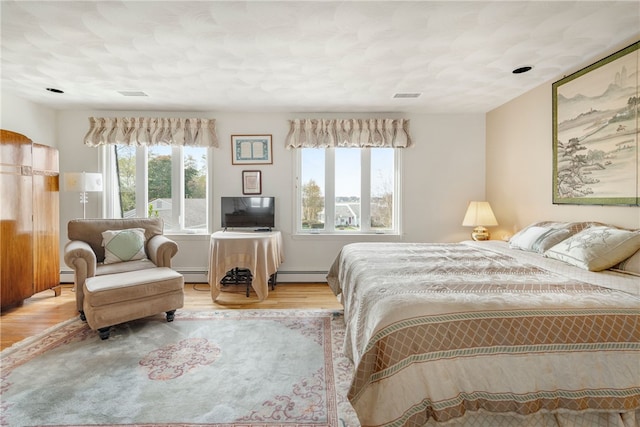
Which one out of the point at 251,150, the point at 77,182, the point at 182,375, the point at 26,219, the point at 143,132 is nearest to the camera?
the point at 182,375

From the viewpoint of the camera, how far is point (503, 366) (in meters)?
1.22

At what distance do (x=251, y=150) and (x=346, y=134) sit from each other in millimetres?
1395

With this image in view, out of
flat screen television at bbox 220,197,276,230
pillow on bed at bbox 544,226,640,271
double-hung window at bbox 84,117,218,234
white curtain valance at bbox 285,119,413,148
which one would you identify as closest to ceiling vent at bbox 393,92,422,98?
white curtain valance at bbox 285,119,413,148

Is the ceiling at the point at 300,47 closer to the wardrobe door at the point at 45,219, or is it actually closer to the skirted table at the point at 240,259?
the wardrobe door at the point at 45,219

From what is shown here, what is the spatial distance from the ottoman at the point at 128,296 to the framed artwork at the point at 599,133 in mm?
3826

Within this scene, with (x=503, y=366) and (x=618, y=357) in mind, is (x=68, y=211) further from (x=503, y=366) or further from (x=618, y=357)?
(x=618, y=357)

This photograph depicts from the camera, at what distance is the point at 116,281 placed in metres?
2.75

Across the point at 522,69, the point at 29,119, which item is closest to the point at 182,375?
the point at 522,69

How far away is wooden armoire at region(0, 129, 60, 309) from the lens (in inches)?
125

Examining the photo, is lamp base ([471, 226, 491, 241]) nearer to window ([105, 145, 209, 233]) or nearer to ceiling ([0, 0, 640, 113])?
ceiling ([0, 0, 640, 113])

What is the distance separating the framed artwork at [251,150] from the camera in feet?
14.9

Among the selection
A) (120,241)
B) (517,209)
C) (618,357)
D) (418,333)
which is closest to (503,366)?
(418,333)

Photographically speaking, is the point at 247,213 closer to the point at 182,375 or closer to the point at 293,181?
the point at 293,181

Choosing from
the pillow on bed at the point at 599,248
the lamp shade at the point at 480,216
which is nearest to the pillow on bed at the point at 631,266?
the pillow on bed at the point at 599,248
